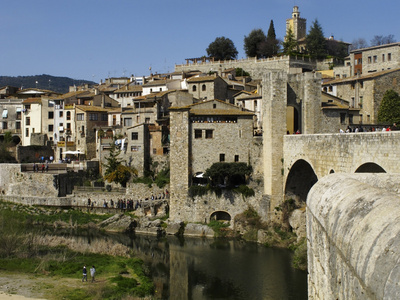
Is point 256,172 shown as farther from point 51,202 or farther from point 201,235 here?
point 51,202

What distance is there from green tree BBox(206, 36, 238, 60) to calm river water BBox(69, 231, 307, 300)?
4609 centimetres

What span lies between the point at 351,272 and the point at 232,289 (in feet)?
66.5

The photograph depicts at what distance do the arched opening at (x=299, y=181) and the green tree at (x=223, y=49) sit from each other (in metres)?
45.1

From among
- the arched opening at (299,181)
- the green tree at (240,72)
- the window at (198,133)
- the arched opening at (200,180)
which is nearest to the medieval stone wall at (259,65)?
the green tree at (240,72)

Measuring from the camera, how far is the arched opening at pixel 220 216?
3634cm

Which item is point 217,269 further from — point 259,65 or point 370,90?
point 259,65

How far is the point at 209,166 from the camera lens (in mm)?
36625

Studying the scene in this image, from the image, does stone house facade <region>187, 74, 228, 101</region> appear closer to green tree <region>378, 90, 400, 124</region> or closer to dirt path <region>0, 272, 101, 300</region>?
green tree <region>378, 90, 400, 124</region>

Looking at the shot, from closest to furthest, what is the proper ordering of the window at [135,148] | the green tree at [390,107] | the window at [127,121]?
the green tree at [390,107] → the window at [135,148] → the window at [127,121]

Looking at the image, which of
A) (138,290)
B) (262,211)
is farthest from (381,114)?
(138,290)

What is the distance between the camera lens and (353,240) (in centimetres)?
407

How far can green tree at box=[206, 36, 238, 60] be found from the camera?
Result: 75688mm

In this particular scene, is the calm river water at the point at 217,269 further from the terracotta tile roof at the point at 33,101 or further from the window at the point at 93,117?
the terracotta tile roof at the point at 33,101

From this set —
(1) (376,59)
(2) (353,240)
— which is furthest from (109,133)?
(2) (353,240)
